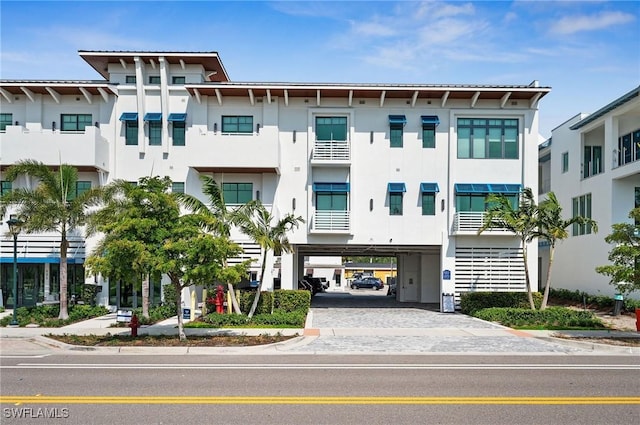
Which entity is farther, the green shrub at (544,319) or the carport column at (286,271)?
the carport column at (286,271)

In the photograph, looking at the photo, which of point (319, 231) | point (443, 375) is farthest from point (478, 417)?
point (319, 231)

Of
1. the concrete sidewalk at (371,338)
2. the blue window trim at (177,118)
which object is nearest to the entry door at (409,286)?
the concrete sidewalk at (371,338)

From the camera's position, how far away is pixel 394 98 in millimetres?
28203

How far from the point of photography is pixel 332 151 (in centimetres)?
2775

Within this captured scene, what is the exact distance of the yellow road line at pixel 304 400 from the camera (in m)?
9.60

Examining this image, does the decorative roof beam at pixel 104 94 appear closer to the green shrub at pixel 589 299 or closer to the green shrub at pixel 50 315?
the green shrub at pixel 50 315

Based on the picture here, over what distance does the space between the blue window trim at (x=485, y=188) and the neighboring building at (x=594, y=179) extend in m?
5.76

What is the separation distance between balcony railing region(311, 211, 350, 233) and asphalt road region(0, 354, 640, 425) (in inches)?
492

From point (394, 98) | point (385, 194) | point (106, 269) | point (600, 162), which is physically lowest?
point (106, 269)

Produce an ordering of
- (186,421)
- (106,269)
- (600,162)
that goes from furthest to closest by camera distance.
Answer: (600,162), (106,269), (186,421)

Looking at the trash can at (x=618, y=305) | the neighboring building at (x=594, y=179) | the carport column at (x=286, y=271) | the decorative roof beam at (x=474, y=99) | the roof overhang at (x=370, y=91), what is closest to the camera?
the trash can at (x=618, y=305)

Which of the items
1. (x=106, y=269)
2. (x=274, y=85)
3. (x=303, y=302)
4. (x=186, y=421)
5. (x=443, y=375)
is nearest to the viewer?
(x=186, y=421)

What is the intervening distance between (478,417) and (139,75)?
24.6 meters

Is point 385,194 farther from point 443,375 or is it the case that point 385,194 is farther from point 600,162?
point 443,375
